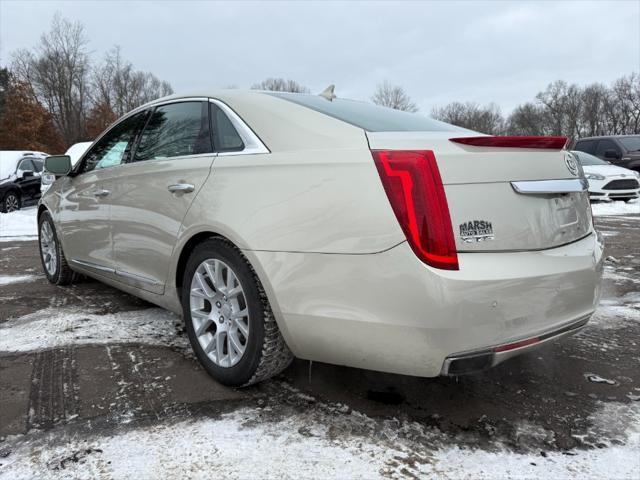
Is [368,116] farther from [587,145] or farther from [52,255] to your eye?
[587,145]

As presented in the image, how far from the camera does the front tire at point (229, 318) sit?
2301 mm

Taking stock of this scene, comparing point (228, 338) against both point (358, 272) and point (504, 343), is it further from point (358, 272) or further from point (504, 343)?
point (504, 343)

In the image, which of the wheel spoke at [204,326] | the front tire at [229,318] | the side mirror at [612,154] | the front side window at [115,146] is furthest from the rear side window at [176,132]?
the side mirror at [612,154]

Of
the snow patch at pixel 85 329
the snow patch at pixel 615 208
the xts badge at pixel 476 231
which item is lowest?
the snow patch at pixel 615 208

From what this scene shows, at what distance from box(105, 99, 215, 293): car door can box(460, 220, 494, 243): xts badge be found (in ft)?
4.34

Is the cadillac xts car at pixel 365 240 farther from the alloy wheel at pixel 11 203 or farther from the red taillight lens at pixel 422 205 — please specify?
the alloy wheel at pixel 11 203

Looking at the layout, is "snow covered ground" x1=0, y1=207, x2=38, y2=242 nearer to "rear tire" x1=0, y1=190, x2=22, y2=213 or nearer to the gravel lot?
"rear tire" x1=0, y1=190, x2=22, y2=213

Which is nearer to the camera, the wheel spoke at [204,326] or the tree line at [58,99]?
the wheel spoke at [204,326]

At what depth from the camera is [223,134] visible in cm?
264

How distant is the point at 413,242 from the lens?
6.10 ft

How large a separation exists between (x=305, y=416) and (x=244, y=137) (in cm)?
134

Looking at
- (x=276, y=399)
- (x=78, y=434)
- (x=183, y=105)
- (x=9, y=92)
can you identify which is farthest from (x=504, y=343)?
(x=9, y=92)

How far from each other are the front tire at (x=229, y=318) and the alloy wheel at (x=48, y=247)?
2.53 meters

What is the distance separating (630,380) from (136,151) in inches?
125
